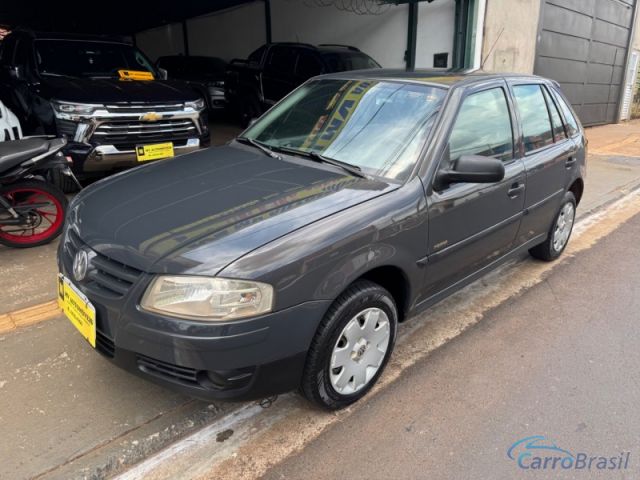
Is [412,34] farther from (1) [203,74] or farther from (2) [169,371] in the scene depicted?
(2) [169,371]

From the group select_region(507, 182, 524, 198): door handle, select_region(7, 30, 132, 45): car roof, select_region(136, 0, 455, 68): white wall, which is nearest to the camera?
select_region(507, 182, 524, 198): door handle

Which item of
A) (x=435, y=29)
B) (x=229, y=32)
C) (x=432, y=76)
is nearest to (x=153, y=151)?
(x=432, y=76)

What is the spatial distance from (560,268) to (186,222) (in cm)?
371

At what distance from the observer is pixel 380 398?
279 cm

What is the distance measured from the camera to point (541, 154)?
3.82 m

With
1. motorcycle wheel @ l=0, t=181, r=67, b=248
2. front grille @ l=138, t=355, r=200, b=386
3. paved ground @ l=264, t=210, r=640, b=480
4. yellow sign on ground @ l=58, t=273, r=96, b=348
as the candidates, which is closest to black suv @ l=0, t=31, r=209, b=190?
motorcycle wheel @ l=0, t=181, r=67, b=248

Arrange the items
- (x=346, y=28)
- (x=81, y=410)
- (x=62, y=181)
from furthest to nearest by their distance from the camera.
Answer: (x=346, y=28)
(x=62, y=181)
(x=81, y=410)

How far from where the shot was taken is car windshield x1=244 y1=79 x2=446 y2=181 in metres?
2.90

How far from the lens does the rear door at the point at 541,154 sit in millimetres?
3686

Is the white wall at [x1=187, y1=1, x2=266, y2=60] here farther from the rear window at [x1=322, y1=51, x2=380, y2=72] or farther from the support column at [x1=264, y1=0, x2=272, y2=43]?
the rear window at [x1=322, y1=51, x2=380, y2=72]

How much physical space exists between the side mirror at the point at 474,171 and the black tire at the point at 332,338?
74cm

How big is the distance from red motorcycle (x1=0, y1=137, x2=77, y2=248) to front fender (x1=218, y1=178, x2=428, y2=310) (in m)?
3.12

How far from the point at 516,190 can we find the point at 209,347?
242 cm

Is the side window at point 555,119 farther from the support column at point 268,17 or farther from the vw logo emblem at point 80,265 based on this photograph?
the support column at point 268,17
